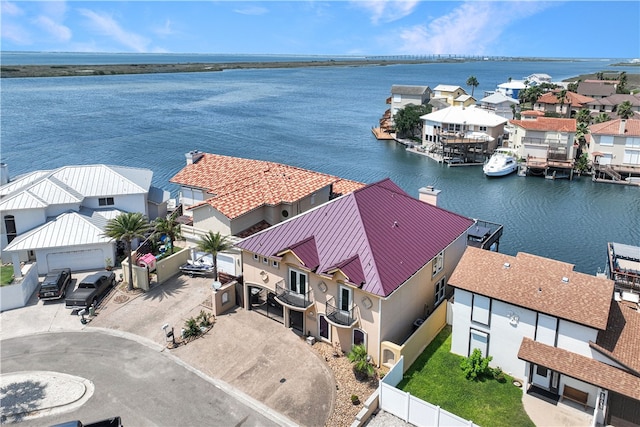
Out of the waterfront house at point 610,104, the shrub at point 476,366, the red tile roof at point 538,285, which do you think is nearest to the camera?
the red tile roof at point 538,285

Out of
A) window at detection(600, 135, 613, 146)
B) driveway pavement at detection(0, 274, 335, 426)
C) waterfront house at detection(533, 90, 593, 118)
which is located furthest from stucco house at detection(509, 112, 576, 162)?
driveway pavement at detection(0, 274, 335, 426)

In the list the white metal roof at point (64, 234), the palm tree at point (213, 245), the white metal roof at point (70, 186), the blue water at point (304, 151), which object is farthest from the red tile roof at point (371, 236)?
the blue water at point (304, 151)

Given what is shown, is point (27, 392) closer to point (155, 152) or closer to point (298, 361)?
point (298, 361)

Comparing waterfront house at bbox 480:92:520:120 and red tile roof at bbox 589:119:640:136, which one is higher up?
waterfront house at bbox 480:92:520:120

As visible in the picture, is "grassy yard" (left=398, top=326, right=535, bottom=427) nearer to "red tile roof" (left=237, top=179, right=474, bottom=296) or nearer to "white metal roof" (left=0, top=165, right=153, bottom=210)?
"red tile roof" (left=237, top=179, right=474, bottom=296)

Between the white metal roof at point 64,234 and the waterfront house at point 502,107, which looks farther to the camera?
the waterfront house at point 502,107

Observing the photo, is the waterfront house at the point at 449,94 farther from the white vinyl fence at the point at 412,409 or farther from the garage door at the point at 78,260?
the white vinyl fence at the point at 412,409

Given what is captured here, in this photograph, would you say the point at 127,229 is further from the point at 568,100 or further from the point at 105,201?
the point at 568,100
